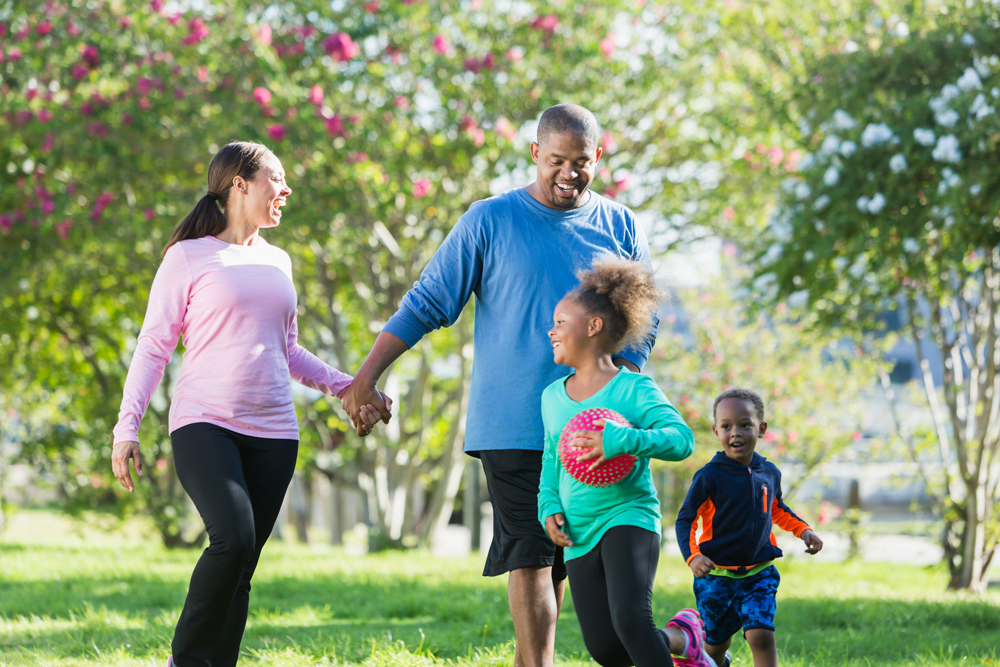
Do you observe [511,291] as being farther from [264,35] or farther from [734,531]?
[264,35]

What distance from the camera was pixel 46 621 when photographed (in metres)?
4.91

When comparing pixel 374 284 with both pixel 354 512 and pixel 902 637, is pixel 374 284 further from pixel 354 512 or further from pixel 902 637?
pixel 354 512

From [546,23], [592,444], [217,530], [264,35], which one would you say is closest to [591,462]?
[592,444]

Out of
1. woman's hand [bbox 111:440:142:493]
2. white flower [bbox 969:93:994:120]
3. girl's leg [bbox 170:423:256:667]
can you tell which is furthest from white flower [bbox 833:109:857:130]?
woman's hand [bbox 111:440:142:493]

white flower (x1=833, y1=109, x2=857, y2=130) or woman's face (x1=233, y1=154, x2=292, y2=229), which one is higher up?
white flower (x1=833, y1=109, x2=857, y2=130)

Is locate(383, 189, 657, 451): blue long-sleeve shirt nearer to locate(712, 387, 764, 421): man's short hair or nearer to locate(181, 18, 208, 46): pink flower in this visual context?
locate(712, 387, 764, 421): man's short hair

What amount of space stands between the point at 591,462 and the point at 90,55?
24.6 ft

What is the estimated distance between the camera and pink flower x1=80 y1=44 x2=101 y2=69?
8.51m

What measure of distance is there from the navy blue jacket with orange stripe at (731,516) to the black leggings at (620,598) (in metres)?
0.72

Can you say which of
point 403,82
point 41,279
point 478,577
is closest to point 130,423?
point 478,577

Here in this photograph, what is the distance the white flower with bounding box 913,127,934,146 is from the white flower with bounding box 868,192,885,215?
44 cm

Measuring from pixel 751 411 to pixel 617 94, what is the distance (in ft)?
21.2

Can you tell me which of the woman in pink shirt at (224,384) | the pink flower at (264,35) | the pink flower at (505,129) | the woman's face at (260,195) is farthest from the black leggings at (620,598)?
the pink flower at (264,35)

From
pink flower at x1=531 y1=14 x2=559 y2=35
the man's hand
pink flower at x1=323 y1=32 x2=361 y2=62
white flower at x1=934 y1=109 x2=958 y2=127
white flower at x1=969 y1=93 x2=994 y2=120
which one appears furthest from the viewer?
pink flower at x1=531 y1=14 x2=559 y2=35
